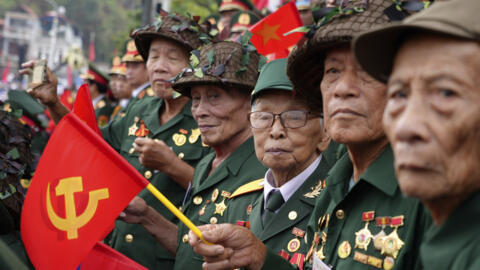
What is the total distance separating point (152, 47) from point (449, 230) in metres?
→ 4.41

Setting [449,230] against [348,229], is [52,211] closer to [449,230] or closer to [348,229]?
[348,229]

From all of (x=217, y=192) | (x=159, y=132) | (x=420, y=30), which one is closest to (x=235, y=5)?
(x=159, y=132)

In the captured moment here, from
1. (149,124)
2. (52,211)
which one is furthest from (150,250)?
(52,211)

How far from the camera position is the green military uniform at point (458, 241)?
1780 millimetres

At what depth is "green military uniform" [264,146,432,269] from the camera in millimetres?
2379

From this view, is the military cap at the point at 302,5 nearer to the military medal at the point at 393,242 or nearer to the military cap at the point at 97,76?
the military cap at the point at 97,76

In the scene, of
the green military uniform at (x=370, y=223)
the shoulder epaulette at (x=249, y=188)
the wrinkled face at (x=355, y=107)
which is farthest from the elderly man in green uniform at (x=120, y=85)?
the wrinkled face at (x=355, y=107)

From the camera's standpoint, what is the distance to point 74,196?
Result: 11.2 feet

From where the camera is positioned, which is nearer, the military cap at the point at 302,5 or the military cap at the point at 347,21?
the military cap at the point at 347,21

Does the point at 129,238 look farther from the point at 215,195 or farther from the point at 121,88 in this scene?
the point at 121,88

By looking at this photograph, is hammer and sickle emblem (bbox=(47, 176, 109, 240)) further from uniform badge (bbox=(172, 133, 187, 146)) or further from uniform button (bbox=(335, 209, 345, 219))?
uniform badge (bbox=(172, 133, 187, 146))

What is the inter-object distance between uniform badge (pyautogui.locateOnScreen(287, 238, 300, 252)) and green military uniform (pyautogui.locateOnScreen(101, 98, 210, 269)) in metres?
1.80

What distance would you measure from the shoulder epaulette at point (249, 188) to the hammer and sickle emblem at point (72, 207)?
1.01m

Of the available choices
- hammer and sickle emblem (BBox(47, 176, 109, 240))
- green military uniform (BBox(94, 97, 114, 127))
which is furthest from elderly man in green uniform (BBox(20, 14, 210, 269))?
green military uniform (BBox(94, 97, 114, 127))
